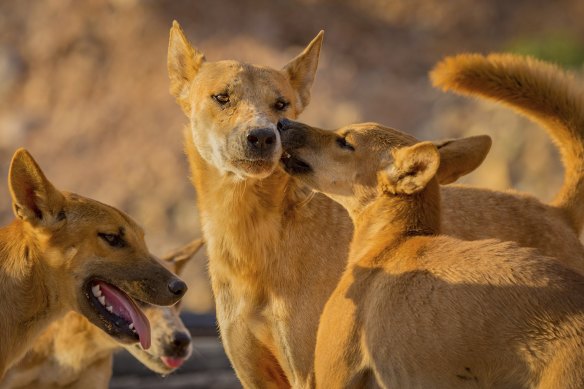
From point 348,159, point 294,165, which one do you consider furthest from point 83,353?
point 348,159

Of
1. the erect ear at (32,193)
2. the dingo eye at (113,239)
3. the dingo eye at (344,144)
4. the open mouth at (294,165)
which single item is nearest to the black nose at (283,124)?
the open mouth at (294,165)

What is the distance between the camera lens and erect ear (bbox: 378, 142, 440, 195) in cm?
643

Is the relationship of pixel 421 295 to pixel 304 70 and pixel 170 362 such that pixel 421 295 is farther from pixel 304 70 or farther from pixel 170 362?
pixel 170 362

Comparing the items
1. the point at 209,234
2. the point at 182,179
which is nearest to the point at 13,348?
the point at 209,234

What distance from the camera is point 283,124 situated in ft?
23.5

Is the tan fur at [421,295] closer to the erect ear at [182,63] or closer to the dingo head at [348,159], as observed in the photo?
the dingo head at [348,159]

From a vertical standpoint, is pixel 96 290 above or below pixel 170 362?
above

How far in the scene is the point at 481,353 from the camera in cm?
570

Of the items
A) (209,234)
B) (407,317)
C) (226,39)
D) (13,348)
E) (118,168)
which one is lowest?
(118,168)

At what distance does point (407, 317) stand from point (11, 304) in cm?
263

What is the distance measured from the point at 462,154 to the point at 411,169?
3.12 ft

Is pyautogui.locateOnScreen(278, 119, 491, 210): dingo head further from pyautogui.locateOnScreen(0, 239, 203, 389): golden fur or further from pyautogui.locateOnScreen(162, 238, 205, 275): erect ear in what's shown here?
pyautogui.locateOnScreen(162, 238, 205, 275): erect ear

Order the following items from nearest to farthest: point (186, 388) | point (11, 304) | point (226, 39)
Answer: point (11, 304)
point (186, 388)
point (226, 39)

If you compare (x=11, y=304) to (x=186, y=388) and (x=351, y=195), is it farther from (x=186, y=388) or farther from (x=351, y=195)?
(x=186, y=388)
